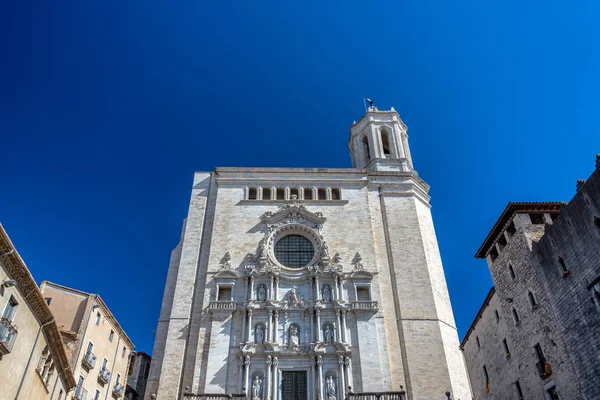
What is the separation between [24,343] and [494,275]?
2189cm

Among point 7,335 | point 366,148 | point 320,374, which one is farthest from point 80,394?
point 366,148

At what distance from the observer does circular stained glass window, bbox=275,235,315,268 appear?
27719mm

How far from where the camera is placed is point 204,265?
2762cm

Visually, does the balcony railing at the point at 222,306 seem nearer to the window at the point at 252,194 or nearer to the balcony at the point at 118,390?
the window at the point at 252,194

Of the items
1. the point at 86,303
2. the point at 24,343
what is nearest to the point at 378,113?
the point at 86,303

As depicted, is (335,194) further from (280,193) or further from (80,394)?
(80,394)

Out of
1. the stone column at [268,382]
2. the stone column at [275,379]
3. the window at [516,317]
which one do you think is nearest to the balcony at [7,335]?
the stone column at [268,382]

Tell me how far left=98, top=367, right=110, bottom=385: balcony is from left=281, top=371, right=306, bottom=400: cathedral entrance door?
10.3 metres

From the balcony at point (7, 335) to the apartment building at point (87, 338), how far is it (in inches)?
296

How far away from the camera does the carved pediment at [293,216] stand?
29.1 meters

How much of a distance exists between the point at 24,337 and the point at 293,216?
16.1 metres

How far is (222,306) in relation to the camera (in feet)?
82.1

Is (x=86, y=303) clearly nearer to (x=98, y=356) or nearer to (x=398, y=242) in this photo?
(x=98, y=356)

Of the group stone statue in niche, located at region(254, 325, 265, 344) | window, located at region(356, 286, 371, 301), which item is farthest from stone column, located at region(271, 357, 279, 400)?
window, located at region(356, 286, 371, 301)
